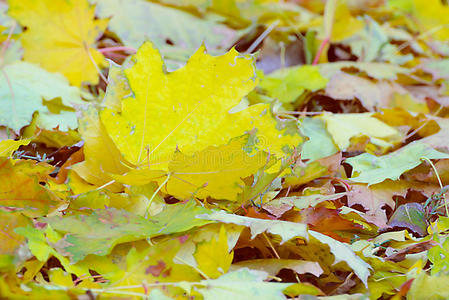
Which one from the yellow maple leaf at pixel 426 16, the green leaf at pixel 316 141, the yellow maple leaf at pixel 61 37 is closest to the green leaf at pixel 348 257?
the green leaf at pixel 316 141

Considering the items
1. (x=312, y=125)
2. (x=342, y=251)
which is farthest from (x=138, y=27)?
(x=342, y=251)

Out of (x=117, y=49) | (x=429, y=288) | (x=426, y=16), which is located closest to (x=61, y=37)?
(x=117, y=49)

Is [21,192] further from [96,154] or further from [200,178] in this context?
[200,178]

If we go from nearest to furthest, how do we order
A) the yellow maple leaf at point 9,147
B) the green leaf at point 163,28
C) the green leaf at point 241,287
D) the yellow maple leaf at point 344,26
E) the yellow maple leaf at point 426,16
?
the green leaf at point 241,287
the yellow maple leaf at point 9,147
the green leaf at point 163,28
the yellow maple leaf at point 344,26
the yellow maple leaf at point 426,16

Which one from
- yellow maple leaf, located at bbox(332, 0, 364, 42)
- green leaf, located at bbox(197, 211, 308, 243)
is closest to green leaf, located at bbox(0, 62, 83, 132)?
green leaf, located at bbox(197, 211, 308, 243)

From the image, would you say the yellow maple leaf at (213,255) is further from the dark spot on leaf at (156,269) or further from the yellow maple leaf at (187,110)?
the yellow maple leaf at (187,110)

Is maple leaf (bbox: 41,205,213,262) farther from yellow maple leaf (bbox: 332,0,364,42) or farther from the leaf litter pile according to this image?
yellow maple leaf (bbox: 332,0,364,42)

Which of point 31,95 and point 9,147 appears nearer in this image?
point 9,147
